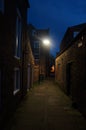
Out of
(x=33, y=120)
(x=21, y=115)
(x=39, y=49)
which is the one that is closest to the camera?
(x=33, y=120)

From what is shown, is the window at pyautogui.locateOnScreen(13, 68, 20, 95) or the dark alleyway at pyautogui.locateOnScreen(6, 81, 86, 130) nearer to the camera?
the dark alleyway at pyautogui.locateOnScreen(6, 81, 86, 130)

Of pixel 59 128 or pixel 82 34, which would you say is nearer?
pixel 59 128

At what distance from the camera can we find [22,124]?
543 centimetres

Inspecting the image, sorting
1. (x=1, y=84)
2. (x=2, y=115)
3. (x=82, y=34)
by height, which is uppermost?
(x=82, y=34)

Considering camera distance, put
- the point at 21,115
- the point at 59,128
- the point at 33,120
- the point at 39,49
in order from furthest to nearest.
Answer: the point at 39,49 → the point at 21,115 → the point at 33,120 → the point at 59,128

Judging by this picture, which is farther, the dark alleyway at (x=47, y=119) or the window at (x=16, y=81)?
the window at (x=16, y=81)

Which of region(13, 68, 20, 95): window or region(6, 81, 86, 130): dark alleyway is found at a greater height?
region(13, 68, 20, 95): window

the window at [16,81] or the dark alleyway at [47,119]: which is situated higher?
the window at [16,81]

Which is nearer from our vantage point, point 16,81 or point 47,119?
point 47,119

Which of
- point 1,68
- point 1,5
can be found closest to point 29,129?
point 1,68

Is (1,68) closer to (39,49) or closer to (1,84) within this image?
(1,84)

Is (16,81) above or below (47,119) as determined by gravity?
above

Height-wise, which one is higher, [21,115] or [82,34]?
[82,34]

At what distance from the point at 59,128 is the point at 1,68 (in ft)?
9.56
